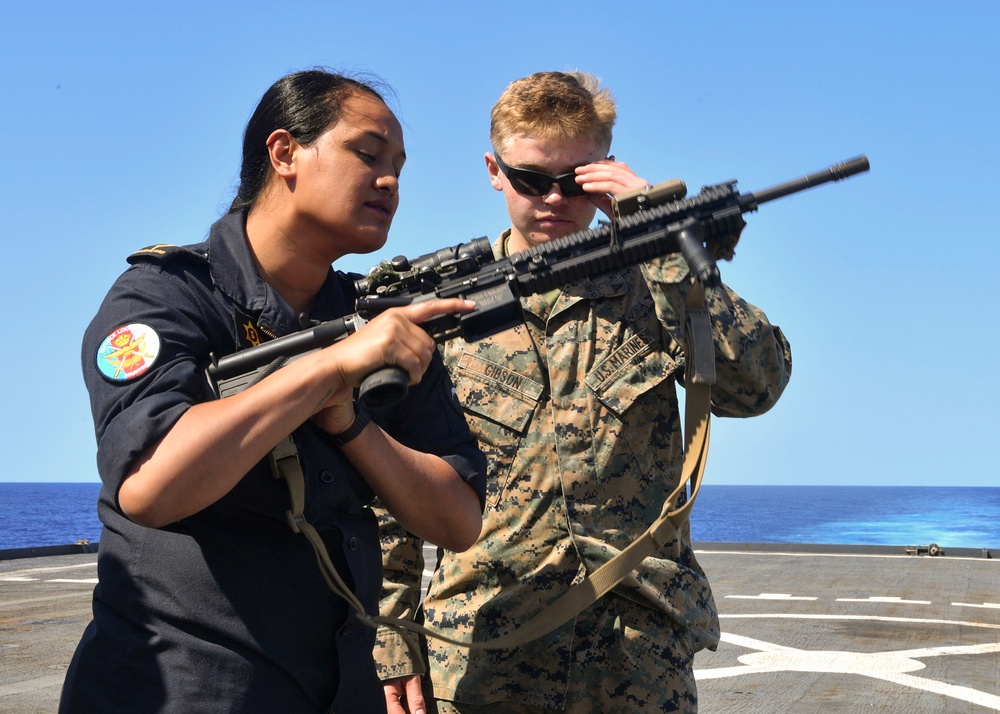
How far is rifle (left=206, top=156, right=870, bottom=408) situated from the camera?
2.71 m

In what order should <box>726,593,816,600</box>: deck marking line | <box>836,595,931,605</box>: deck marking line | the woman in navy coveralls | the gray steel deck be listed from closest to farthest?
the woman in navy coveralls < the gray steel deck < <box>836,595,931,605</box>: deck marking line < <box>726,593,816,600</box>: deck marking line

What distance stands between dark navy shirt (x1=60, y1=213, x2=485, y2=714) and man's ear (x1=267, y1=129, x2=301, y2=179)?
265mm

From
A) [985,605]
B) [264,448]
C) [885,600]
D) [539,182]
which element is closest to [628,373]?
[539,182]

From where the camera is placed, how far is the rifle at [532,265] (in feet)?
8.88

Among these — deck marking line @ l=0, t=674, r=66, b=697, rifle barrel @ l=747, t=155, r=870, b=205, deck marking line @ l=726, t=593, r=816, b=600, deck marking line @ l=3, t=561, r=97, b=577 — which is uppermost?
rifle barrel @ l=747, t=155, r=870, b=205

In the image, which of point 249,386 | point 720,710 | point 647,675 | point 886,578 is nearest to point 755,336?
point 647,675

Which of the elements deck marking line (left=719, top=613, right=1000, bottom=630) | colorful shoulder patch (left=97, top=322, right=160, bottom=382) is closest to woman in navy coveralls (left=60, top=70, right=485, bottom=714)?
colorful shoulder patch (left=97, top=322, right=160, bottom=382)

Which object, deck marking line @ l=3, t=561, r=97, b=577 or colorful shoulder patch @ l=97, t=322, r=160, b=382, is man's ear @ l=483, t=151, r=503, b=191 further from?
deck marking line @ l=3, t=561, r=97, b=577

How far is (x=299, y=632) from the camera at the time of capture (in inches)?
99.7

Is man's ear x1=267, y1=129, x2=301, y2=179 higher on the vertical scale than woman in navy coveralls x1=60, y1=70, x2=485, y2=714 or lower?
higher

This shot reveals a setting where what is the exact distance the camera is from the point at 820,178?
341 centimetres

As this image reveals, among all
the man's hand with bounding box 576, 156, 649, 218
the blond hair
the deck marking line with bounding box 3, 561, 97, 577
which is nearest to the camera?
the man's hand with bounding box 576, 156, 649, 218

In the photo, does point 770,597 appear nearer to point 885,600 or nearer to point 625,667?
point 885,600

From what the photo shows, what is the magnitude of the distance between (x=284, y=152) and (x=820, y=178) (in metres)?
1.77
